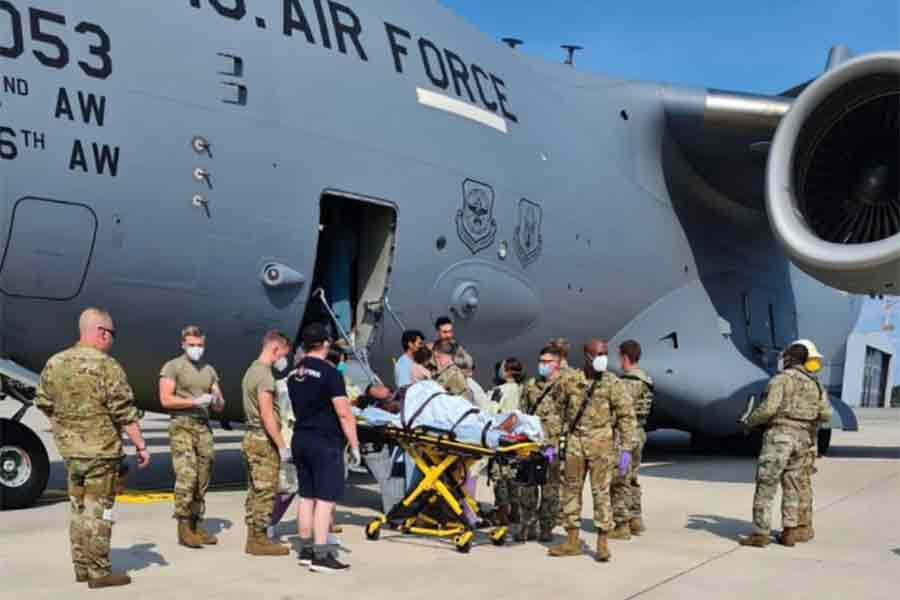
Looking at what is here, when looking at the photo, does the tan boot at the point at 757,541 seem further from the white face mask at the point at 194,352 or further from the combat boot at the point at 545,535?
the white face mask at the point at 194,352

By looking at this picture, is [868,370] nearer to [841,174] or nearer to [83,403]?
[841,174]

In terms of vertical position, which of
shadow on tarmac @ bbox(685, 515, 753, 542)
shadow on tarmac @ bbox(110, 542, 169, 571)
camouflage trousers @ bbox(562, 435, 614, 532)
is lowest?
shadow on tarmac @ bbox(110, 542, 169, 571)

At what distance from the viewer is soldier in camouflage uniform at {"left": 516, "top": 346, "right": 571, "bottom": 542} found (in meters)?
7.14

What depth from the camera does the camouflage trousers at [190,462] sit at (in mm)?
6504

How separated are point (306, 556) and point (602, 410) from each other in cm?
212

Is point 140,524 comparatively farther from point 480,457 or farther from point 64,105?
point 64,105

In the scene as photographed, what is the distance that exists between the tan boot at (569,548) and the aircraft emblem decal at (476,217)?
3744mm

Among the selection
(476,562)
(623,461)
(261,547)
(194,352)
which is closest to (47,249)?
(194,352)

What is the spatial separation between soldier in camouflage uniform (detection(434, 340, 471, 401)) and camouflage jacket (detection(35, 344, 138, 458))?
2.68 m

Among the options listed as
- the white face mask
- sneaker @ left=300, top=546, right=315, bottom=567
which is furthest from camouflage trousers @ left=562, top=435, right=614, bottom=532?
the white face mask

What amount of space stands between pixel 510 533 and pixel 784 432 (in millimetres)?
2093

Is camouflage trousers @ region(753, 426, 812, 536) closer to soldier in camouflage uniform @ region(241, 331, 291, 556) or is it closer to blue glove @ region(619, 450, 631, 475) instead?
blue glove @ region(619, 450, 631, 475)

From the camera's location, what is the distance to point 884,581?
20.0 feet

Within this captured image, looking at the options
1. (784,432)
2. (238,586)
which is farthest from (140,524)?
(784,432)
